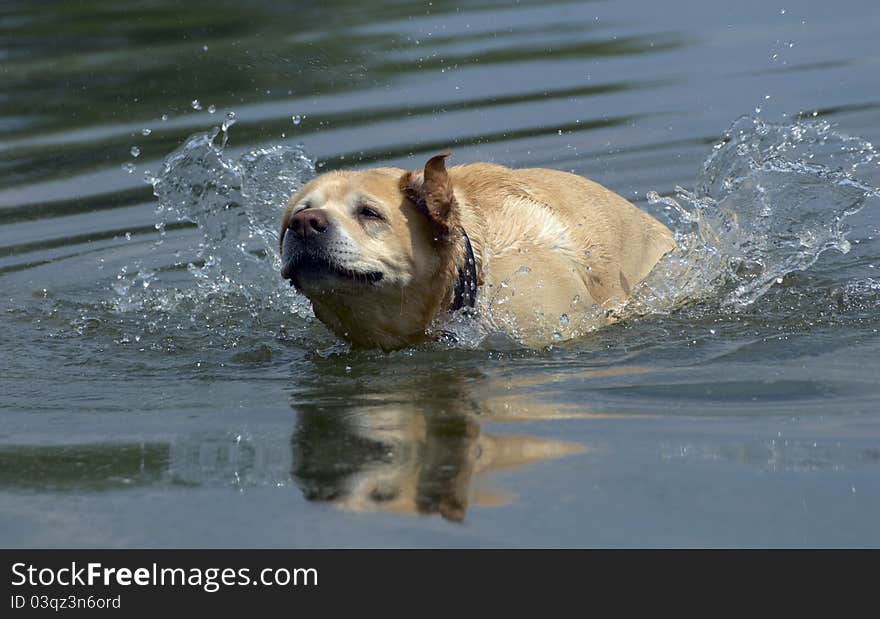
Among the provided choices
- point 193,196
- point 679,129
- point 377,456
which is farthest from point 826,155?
point 377,456

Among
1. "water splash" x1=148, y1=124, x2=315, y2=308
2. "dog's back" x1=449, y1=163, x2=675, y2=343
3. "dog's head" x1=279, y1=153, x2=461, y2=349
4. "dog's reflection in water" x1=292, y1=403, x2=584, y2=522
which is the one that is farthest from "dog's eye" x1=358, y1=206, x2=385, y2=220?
Answer: "water splash" x1=148, y1=124, x2=315, y2=308

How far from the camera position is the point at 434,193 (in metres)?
6.85

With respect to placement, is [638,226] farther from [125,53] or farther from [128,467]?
[125,53]

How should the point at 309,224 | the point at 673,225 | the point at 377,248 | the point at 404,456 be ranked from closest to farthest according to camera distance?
the point at 404,456 → the point at 309,224 → the point at 377,248 → the point at 673,225

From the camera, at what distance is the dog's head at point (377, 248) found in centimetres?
663

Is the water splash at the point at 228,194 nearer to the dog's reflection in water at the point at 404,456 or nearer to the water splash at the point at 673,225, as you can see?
the water splash at the point at 673,225

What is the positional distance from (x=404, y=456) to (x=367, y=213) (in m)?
1.73

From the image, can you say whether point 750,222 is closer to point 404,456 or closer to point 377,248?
point 377,248

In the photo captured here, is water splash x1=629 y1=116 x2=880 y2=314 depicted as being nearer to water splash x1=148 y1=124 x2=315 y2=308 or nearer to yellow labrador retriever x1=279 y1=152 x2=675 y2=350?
yellow labrador retriever x1=279 y1=152 x2=675 y2=350

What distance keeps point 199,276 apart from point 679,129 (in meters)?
4.42

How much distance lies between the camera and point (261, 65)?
14.1 meters

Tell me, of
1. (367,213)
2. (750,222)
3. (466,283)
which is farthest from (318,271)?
(750,222)

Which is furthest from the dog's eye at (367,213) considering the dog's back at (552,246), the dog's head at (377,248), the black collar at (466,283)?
the dog's back at (552,246)

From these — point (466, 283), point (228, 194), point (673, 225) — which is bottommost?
point (466, 283)
